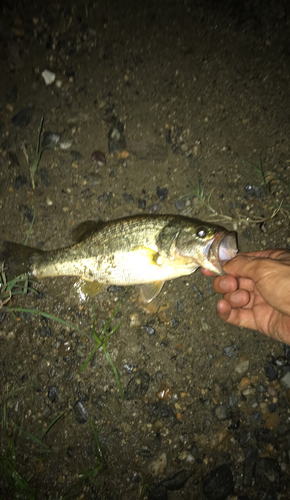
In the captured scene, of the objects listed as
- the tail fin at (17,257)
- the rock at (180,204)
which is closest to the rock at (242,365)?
the rock at (180,204)

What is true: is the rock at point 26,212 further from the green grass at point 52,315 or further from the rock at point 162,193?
the rock at point 162,193

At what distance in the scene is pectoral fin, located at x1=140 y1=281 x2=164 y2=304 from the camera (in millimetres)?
3461

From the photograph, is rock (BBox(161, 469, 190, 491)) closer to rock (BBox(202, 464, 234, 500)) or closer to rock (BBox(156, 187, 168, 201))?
rock (BBox(202, 464, 234, 500))

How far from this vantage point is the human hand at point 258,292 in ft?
8.95

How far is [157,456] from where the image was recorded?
3432 mm

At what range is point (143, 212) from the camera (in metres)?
3.84

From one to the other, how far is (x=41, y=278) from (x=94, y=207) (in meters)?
1.18

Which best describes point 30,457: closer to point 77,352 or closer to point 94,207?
point 77,352

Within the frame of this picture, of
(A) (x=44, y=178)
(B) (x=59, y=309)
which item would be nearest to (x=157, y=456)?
(B) (x=59, y=309)

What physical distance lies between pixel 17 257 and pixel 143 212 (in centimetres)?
172

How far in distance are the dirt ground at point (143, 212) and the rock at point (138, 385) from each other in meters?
0.01

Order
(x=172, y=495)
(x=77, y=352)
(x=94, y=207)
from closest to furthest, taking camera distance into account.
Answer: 1. (x=172, y=495)
2. (x=77, y=352)
3. (x=94, y=207)

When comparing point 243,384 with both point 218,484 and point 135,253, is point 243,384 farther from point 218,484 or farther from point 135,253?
point 135,253

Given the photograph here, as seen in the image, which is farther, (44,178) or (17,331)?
(44,178)
